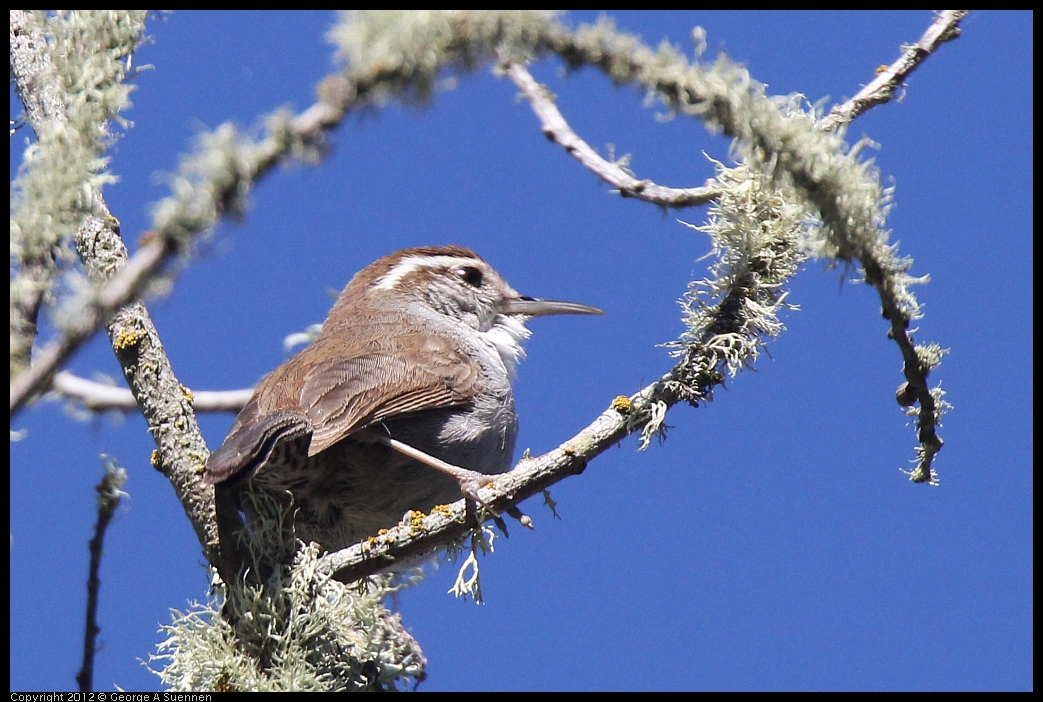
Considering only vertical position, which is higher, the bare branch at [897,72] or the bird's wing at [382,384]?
the bare branch at [897,72]

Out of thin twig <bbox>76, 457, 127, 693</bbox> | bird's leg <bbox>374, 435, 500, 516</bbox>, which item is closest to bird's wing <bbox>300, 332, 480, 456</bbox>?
bird's leg <bbox>374, 435, 500, 516</bbox>

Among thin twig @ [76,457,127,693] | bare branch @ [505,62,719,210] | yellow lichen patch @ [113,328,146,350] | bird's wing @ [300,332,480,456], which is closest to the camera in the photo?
thin twig @ [76,457,127,693]

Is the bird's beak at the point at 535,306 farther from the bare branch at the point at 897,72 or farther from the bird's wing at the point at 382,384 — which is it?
the bare branch at the point at 897,72

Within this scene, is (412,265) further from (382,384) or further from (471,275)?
(382,384)

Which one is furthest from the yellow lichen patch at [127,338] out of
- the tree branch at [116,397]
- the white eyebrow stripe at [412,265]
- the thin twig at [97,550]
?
the white eyebrow stripe at [412,265]

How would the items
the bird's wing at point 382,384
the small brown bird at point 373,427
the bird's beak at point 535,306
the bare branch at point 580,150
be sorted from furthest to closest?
1. the bird's beak at point 535,306
2. the bird's wing at point 382,384
3. the small brown bird at point 373,427
4. the bare branch at point 580,150

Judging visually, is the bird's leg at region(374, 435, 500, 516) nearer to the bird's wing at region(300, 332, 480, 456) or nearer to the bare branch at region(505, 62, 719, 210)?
the bird's wing at region(300, 332, 480, 456)
